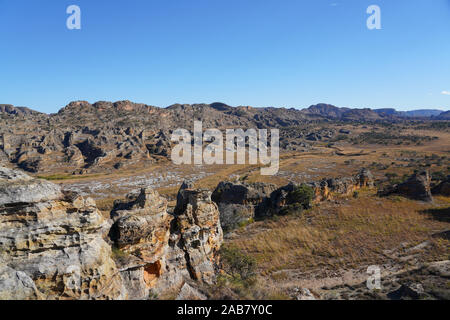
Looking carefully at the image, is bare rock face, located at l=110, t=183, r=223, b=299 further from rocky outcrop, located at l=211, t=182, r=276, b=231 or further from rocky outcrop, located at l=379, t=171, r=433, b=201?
rocky outcrop, located at l=379, t=171, r=433, b=201

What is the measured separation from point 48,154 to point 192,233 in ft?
284

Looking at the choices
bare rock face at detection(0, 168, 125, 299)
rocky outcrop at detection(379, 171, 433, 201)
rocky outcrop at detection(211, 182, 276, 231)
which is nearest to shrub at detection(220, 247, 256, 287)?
rocky outcrop at detection(211, 182, 276, 231)

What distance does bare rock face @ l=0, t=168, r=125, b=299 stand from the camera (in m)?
6.07

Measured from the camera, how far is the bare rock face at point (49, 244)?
6.07 meters

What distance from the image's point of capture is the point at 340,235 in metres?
19.1

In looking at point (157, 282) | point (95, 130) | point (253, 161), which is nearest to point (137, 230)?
point (157, 282)

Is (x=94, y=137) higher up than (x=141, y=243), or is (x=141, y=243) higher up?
(x=94, y=137)

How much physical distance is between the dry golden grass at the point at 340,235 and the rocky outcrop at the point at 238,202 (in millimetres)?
1797

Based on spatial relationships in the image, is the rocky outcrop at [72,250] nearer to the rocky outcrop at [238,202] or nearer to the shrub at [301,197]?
the rocky outcrop at [238,202]

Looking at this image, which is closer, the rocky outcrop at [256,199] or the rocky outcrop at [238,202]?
the rocky outcrop at [238,202]

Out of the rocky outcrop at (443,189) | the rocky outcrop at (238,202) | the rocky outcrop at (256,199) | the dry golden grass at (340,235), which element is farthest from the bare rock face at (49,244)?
the rocky outcrop at (443,189)

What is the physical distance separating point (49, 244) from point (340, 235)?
19809mm

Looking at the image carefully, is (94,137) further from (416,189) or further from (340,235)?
(416,189)

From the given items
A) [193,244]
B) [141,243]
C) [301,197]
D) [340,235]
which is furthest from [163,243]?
[301,197]
